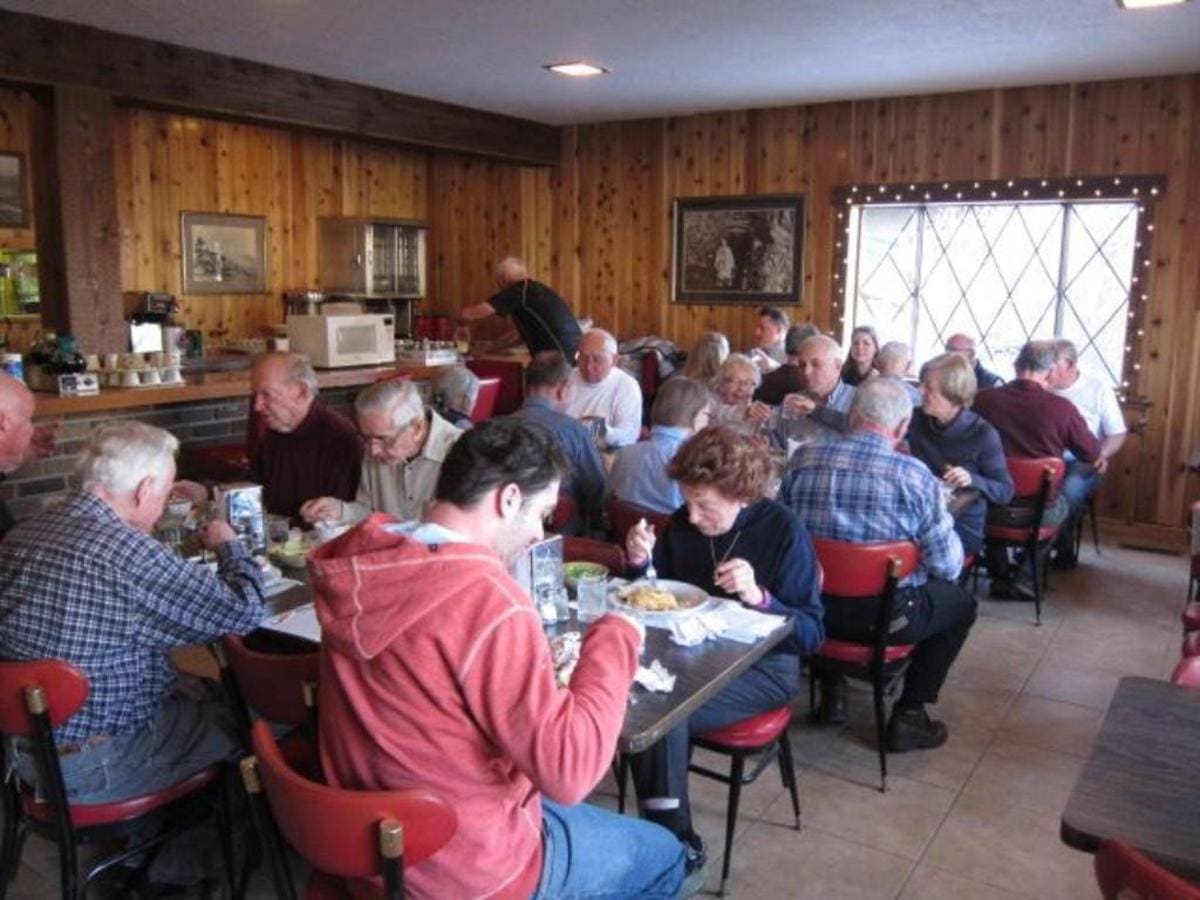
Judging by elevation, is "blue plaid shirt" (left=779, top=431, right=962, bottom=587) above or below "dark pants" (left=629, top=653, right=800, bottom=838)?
above

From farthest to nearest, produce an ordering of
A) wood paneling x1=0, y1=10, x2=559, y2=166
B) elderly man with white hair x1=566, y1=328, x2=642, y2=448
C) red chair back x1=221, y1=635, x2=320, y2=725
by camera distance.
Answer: elderly man with white hair x1=566, y1=328, x2=642, y2=448
wood paneling x1=0, y1=10, x2=559, y2=166
red chair back x1=221, y1=635, x2=320, y2=725

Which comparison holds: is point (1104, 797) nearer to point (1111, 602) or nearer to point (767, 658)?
point (767, 658)

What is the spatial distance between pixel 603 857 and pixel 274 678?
2.48 ft

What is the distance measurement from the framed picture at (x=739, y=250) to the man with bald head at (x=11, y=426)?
496 centimetres

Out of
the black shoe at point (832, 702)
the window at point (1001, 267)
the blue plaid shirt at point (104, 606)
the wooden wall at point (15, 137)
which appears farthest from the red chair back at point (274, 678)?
the wooden wall at point (15, 137)

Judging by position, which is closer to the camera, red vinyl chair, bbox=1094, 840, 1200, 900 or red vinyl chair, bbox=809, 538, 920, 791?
red vinyl chair, bbox=1094, 840, 1200, 900

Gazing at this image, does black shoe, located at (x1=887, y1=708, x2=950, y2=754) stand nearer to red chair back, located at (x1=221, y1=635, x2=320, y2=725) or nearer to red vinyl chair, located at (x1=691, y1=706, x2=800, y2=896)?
red vinyl chair, located at (x1=691, y1=706, x2=800, y2=896)

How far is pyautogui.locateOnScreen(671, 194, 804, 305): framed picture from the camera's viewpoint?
22.7 feet

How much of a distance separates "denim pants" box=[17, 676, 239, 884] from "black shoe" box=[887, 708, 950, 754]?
1991mm

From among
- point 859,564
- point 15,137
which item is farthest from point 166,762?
point 15,137

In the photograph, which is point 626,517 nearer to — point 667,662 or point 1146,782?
point 667,662

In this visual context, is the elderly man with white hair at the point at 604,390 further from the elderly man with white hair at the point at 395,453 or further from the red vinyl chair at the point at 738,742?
the red vinyl chair at the point at 738,742

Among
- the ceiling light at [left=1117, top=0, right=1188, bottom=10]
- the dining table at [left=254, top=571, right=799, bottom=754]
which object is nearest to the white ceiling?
the ceiling light at [left=1117, top=0, right=1188, bottom=10]

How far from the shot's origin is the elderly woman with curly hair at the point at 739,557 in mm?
2365
